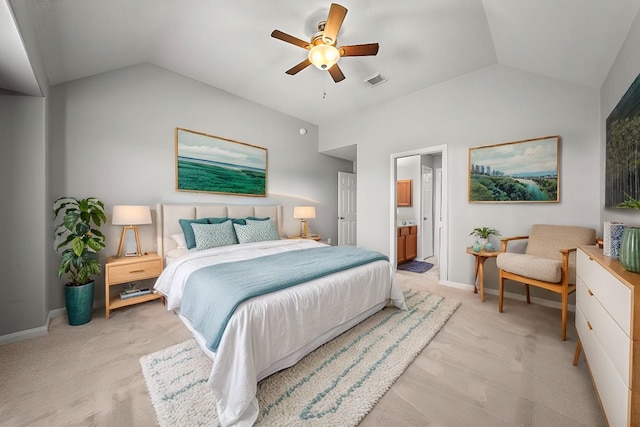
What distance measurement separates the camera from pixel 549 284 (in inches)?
93.4

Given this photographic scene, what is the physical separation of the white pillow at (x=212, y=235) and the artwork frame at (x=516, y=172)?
336cm

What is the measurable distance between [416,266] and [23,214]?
549 cm

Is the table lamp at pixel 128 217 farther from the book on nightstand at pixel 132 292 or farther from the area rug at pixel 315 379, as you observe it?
the area rug at pixel 315 379

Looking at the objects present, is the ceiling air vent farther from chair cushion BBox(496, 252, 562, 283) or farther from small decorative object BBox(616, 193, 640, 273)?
small decorative object BBox(616, 193, 640, 273)

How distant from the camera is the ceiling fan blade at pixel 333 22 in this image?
1973 millimetres

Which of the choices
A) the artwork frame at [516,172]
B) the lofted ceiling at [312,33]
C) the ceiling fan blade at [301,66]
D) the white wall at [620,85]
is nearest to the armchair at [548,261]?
the white wall at [620,85]

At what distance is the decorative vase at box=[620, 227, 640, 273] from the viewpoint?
1153mm

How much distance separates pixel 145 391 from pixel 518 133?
451 centimetres

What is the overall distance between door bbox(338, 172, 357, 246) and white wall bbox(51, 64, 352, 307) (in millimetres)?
1989

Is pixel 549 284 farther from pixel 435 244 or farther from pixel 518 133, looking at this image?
pixel 435 244

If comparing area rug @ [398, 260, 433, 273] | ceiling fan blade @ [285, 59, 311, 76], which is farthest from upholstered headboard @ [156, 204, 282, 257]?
area rug @ [398, 260, 433, 273]

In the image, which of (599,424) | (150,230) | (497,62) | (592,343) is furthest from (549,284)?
(150,230)

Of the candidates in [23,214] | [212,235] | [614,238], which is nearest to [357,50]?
[614,238]

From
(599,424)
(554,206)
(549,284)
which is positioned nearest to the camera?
(599,424)
